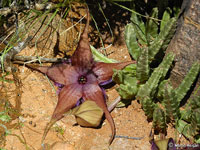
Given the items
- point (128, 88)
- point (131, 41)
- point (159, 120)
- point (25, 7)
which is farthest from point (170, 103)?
point (25, 7)

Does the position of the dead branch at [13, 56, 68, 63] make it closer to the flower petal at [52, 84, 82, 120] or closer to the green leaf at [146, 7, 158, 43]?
the flower petal at [52, 84, 82, 120]

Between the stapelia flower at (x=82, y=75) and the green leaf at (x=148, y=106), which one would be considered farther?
the stapelia flower at (x=82, y=75)

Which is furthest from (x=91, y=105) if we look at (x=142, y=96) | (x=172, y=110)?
(x=172, y=110)

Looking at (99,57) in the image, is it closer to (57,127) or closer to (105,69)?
(105,69)

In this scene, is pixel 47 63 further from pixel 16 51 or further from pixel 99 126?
pixel 99 126

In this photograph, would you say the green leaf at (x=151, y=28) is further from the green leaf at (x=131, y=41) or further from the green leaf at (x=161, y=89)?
the green leaf at (x=161, y=89)

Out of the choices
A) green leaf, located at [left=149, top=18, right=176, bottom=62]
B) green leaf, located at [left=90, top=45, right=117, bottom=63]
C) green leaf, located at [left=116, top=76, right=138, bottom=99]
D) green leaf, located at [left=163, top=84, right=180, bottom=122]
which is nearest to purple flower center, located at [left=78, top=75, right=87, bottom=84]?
green leaf, located at [left=90, top=45, right=117, bottom=63]

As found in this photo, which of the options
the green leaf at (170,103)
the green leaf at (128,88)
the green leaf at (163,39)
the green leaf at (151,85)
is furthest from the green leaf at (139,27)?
the green leaf at (170,103)
